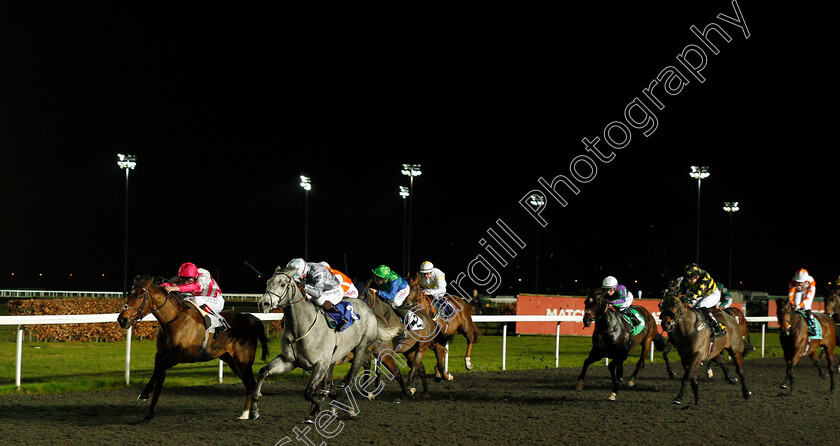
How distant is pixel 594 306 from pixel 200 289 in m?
4.92

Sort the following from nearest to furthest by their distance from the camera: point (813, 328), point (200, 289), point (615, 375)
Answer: point (200, 289) < point (615, 375) < point (813, 328)

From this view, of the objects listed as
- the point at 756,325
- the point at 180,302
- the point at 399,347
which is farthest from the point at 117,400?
the point at 756,325

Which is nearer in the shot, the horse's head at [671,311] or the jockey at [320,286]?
the jockey at [320,286]

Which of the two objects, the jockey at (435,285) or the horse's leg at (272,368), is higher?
the jockey at (435,285)

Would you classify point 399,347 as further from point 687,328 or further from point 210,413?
point 687,328

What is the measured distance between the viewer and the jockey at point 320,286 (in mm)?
7125

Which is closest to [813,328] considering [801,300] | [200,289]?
[801,300]

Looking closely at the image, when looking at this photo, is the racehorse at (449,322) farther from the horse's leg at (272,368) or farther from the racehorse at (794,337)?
the racehorse at (794,337)

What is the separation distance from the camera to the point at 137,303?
7.38 m

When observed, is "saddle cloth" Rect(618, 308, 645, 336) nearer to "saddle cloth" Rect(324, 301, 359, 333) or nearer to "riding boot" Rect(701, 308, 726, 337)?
"riding boot" Rect(701, 308, 726, 337)

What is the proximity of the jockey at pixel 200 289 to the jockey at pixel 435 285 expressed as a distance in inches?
130

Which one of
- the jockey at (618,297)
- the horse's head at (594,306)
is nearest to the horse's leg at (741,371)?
the jockey at (618,297)

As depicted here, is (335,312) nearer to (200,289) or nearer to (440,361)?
(200,289)

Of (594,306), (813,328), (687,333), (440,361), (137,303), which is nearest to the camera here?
(137,303)
